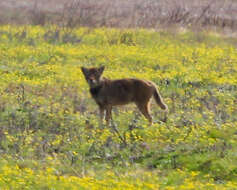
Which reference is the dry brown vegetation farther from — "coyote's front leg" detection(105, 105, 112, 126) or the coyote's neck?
"coyote's front leg" detection(105, 105, 112, 126)

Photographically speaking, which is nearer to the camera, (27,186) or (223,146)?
(27,186)

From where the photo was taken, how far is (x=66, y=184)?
7973mm

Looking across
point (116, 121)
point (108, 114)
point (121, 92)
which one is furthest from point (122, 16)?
point (116, 121)

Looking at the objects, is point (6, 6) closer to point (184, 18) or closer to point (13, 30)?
point (13, 30)

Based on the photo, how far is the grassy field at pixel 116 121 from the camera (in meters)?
9.14

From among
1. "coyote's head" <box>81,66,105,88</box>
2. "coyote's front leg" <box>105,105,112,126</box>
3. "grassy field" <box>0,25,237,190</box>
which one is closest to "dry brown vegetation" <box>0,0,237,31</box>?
"grassy field" <box>0,25,237,190</box>

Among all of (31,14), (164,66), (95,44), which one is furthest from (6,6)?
(164,66)

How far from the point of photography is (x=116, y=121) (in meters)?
12.6

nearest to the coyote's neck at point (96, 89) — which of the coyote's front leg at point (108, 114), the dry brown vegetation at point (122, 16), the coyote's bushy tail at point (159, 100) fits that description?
the coyote's front leg at point (108, 114)

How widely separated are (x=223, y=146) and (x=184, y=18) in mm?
13616

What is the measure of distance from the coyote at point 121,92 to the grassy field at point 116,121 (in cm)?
25

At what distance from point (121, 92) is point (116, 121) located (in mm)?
602

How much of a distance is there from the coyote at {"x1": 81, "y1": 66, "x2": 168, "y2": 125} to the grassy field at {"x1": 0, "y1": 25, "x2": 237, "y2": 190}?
255mm

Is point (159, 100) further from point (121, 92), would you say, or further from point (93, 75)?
point (93, 75)
